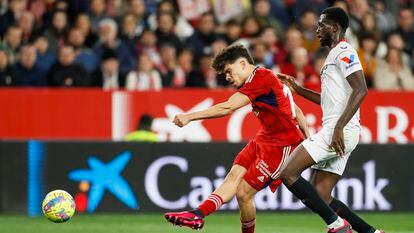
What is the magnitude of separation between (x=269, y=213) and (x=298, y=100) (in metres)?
2.62

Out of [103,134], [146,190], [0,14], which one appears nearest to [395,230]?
[146,190]

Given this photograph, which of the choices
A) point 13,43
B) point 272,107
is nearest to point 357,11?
point 13,43

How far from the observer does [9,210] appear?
13719 mm

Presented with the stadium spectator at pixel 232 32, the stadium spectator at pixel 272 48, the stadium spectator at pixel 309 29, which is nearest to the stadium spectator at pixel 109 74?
the stadium spectator at pixel 232 32

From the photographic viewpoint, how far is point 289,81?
1010 centimetres

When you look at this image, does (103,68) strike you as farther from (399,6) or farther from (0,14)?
(399,6)

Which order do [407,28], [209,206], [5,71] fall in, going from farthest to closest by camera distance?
[407,28], [5,71], [209,206]

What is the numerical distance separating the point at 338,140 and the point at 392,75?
7.95 meters

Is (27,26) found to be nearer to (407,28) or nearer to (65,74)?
(65,74)

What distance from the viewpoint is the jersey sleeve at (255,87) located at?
957 centimetres

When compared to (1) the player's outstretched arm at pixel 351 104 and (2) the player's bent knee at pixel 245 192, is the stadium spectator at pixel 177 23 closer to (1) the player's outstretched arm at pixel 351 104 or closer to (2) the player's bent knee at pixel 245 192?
(2) the player's bent knee at pixel 245 192

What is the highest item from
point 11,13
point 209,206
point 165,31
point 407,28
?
point 11,13

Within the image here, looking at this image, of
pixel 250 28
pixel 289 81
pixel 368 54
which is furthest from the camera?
pixel 250 28

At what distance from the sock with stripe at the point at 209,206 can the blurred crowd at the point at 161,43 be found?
257 inches
